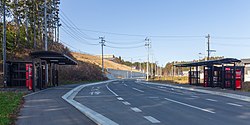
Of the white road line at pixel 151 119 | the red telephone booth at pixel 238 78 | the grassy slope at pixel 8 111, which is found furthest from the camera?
the red telephone booth at pixel 238 78

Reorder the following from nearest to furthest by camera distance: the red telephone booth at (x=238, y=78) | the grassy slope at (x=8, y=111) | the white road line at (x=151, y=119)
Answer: the grassy slope at (x=8, y=111) < the white road line at (x=151, y=119) < the red telephone booth at (x=238, y=78)

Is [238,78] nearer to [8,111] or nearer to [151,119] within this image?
[151,119]

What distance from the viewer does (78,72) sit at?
221 feet

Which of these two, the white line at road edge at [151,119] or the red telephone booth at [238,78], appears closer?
the white line at road edge at [151,119]

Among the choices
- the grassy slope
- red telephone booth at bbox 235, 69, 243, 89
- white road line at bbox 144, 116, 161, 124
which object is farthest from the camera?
red telephone booth at bbox 235, 69, 243, 89

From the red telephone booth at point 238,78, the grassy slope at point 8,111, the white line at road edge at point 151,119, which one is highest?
the red telephone booth at point 238,78

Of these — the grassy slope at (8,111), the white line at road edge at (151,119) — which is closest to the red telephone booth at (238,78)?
the white line at road edge at (151,119)

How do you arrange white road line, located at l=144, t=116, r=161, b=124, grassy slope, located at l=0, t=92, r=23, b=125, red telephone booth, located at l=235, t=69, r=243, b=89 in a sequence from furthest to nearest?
red telephone booth, located at l=235, t=69, r=243, b=89, white road line, located at l=144, t=116, r=161, b=124, grassy slope, located at l=0, t=92, r=23, b=125

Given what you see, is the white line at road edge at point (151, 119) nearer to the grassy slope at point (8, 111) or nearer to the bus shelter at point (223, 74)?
the grassy slope at point (8, 111)

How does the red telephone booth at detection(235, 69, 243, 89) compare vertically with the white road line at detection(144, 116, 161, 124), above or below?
above

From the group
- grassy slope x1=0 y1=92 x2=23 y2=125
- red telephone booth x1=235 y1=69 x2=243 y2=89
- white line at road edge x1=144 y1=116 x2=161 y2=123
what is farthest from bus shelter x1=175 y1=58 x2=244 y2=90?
grassy slope x1=0 y1=92 x2=23 y2=125

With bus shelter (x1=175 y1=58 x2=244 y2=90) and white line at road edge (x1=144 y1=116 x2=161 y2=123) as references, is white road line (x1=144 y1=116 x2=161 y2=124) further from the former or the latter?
bus shelter (x1=175 y1=58 x2=244 y2=90)

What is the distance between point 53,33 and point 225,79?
189ft

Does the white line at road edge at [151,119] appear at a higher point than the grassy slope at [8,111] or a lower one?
lower
